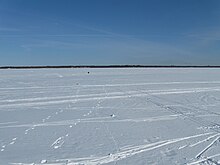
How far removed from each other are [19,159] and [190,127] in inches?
169

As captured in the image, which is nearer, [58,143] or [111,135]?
[58,143]

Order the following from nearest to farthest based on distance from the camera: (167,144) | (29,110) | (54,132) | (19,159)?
1. (19,159)
2. (167,144)
3. (54,132)
4. (29,110)

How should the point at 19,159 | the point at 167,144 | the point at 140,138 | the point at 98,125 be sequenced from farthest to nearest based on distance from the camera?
1. the point at 98,125
2. the point at 140,138
3. the point at 167,144
4. the point at 19,159

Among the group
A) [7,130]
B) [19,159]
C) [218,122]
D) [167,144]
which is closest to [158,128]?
[167,144]

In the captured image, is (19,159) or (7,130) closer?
(19,159)

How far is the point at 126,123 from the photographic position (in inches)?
279

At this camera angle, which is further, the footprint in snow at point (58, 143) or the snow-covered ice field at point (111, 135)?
the footprint in snow at point (58, 143)

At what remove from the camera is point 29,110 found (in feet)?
30.1

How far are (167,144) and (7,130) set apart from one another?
4.07m

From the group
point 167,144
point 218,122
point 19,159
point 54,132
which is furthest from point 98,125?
point 218,122

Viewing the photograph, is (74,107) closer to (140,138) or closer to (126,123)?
(126,123)

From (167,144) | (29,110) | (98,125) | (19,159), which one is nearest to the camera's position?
(19,159)

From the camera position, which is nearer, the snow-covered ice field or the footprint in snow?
the snow-covered ice field

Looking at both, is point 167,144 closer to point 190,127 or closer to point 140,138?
point 140,138
